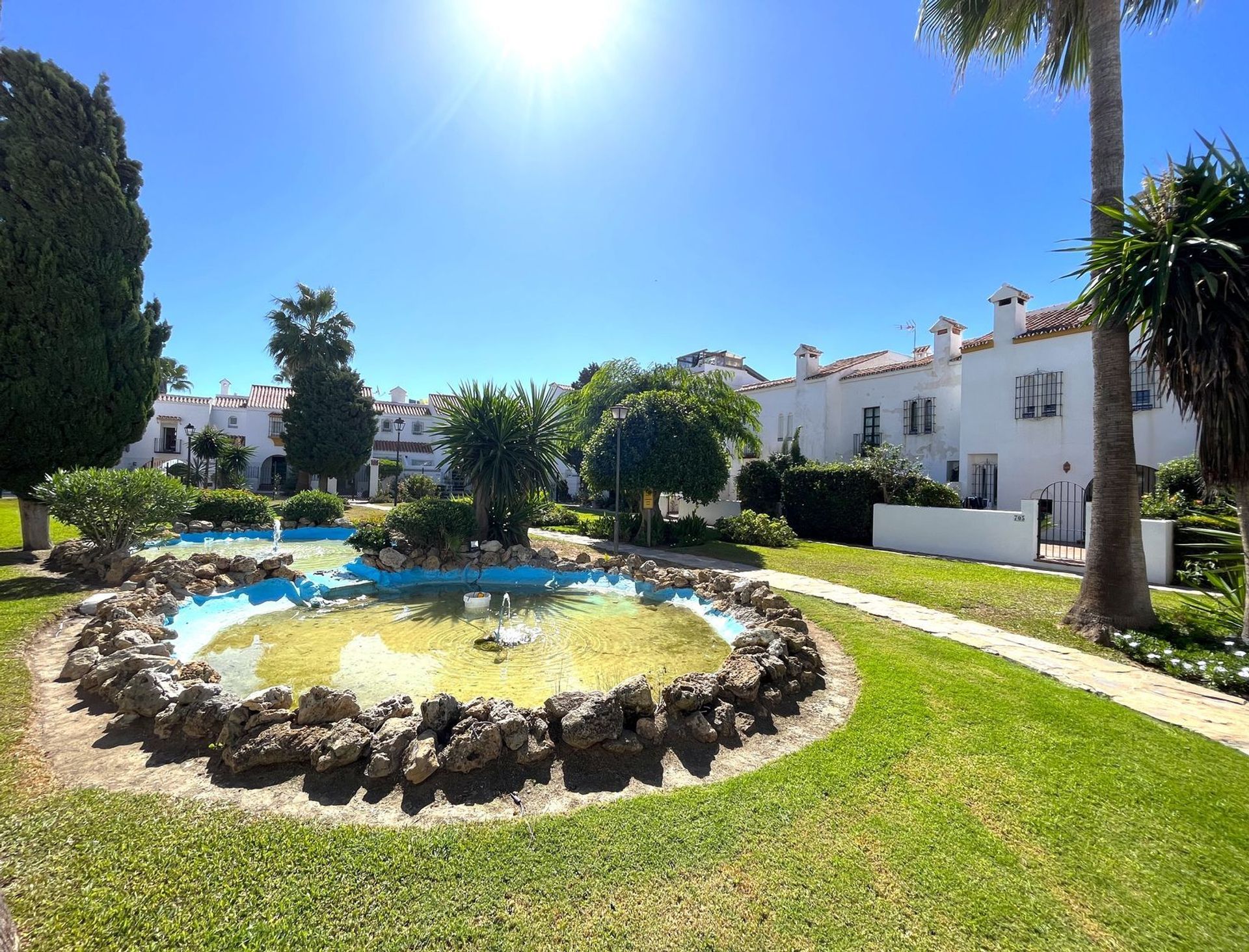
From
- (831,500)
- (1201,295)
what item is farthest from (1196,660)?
(831,500)

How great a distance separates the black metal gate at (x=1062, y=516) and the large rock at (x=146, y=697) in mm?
17940

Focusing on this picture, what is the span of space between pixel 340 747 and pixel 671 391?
14975 millimetres

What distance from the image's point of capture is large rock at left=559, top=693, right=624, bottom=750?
386 centimetres

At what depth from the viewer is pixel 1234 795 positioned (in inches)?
136

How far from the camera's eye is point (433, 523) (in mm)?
11820

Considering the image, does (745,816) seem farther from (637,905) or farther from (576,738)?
(576,738)

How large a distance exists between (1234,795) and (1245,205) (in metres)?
6.21

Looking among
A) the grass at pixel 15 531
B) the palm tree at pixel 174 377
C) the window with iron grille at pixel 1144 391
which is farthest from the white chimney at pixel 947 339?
the palm tree at pixel 174 377

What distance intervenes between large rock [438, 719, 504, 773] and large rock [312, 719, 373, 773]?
55 centimetres

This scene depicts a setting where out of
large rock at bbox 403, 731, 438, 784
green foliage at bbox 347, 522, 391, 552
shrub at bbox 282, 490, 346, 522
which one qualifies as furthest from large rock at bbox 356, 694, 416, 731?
shrub at bbox 282, 490, 346, 522

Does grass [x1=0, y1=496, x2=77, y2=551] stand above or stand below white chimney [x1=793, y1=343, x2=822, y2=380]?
below

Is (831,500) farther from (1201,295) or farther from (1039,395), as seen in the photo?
(1201,295)

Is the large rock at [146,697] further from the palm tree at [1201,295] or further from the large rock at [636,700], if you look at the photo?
the palm tree at [1201,295]

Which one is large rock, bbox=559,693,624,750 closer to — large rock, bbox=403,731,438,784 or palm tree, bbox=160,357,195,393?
large rock, bbox=403,731,438,784
